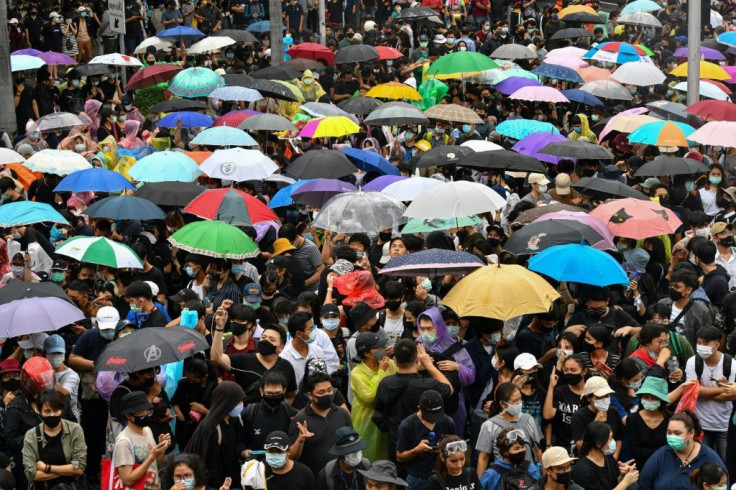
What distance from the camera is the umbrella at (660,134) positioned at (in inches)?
675

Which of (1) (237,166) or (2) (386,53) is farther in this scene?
(2) (386,53)

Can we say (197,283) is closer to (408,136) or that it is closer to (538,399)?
(538,399)

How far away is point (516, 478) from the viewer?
30.6 ft

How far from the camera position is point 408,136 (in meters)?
19.0

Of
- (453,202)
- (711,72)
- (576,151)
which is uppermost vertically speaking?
(453,202)

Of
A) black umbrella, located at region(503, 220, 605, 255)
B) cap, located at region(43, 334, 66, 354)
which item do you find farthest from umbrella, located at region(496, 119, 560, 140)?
cap, located at region(43, 334, 66, 354)

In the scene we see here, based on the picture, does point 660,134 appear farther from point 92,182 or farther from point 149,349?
point 149,349

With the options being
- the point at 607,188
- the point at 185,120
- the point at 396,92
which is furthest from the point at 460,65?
the point at 607,188

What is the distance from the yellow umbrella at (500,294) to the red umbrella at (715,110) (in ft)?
28.3

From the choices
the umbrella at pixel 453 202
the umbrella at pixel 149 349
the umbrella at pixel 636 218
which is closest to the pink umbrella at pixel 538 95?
the umbrella at pixel 636 218

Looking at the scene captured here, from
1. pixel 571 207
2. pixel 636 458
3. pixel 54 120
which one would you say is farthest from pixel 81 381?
pixel 54 120

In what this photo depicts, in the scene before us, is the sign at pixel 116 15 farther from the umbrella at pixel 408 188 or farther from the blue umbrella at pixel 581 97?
the umbrella at pixel 408 188

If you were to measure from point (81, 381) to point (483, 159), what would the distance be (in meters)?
6.24

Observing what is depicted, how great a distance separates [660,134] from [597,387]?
25.7 ft
